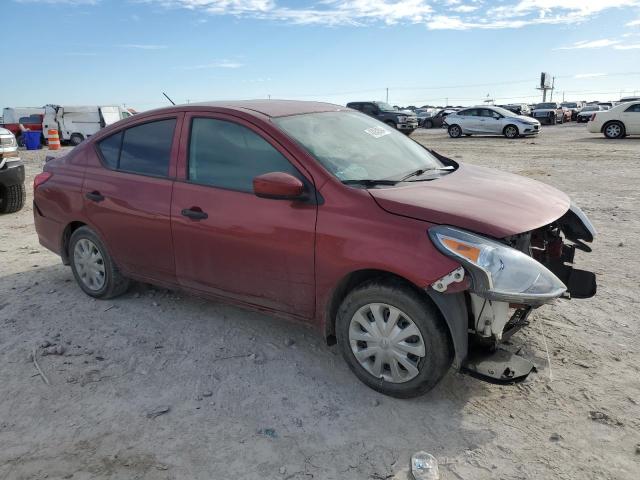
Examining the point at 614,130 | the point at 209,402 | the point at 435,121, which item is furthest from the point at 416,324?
the point at 435,121

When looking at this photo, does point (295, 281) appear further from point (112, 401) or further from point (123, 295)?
point (123, 295)

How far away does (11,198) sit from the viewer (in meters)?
8.44

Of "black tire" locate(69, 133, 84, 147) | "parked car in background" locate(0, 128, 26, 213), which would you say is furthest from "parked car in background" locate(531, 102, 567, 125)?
"parked car in background" locate(0, 128, 26, 213)

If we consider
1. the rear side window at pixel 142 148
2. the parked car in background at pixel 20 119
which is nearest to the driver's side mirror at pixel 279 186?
the rear side window at pixel 142 148

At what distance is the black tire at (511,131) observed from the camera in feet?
80.7

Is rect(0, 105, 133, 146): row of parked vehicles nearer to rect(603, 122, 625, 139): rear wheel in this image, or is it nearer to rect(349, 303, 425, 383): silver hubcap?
rect(603, 122, 625, 139): rear wheel

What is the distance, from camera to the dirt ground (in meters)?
2.62

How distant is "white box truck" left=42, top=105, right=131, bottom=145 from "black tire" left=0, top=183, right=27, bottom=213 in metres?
20.5

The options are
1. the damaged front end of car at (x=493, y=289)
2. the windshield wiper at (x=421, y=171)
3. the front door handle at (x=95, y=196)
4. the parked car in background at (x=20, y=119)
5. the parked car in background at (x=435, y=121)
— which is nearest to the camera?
the damaged front end of car at (x=493, y=289)

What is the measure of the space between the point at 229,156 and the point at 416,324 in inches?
67.6

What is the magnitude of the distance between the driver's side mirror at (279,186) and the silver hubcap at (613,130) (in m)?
22.0

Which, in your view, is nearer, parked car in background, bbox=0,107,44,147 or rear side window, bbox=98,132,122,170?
rear side window, bbox=98,132,122,170

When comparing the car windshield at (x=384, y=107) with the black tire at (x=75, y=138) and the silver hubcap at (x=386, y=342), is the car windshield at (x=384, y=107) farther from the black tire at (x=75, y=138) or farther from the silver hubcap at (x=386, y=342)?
the silver hubcap at (x=386, y=342)

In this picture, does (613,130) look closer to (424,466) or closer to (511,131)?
(511,131)
